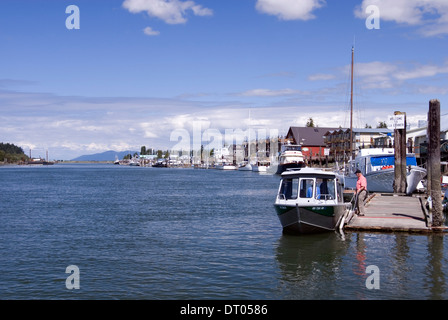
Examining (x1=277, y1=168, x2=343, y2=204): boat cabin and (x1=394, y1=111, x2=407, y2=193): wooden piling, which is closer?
(x1=277, y1=168, x2=343, y2=204): boat cabin

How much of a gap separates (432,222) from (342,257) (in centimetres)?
627

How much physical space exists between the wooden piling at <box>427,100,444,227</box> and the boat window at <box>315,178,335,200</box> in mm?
4705

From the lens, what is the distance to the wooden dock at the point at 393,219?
22891mm

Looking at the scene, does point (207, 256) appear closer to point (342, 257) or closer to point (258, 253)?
point (258, 253)

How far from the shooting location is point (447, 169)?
60375mm

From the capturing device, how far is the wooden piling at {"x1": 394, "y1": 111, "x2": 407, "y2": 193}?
41203mm

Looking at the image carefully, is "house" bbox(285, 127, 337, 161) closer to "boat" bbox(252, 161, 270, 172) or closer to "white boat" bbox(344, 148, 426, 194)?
"boat" bbox(252, 161, 270, 172)

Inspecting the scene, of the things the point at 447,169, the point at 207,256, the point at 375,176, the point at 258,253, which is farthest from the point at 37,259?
the point at 447,169

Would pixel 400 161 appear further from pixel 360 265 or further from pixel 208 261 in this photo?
pixel 208 261

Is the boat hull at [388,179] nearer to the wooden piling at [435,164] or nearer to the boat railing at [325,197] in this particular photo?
the wooden piling at [435,164]

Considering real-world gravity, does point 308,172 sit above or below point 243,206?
above

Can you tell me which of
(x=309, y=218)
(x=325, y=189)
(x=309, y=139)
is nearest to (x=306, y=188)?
(x=325, y=189)

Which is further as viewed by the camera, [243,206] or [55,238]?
[243,206]

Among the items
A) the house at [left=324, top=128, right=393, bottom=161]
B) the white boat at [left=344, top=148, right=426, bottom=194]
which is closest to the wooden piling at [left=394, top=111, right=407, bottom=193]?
the white boat at [left=344, top=148, right=426, bottom=194]
